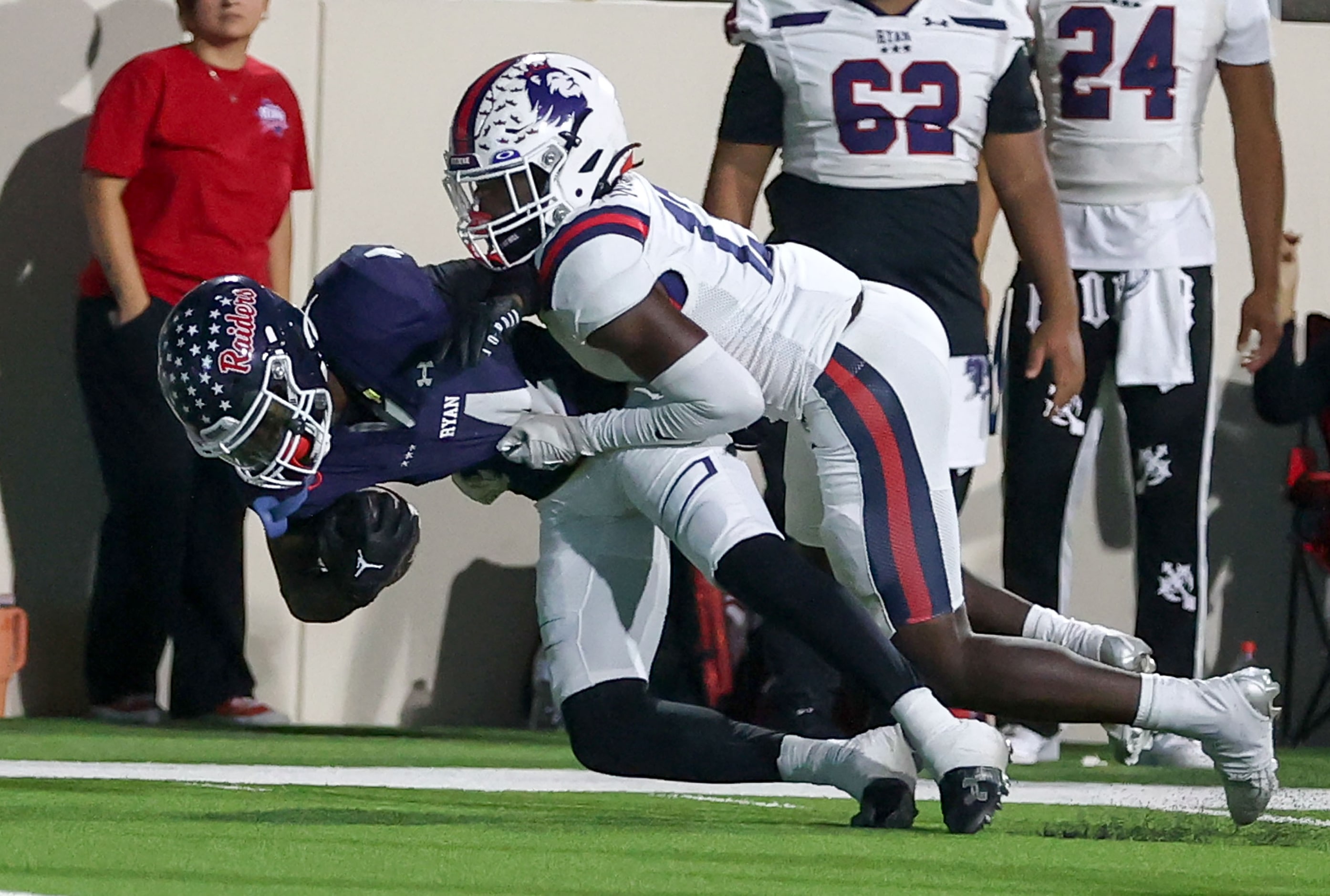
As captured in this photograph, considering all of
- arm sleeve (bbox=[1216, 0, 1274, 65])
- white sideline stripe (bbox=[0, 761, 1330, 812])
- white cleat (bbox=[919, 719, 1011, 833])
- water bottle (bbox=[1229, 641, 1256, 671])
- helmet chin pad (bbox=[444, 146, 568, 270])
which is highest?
arm sleeve (bbox=[1216, 0, 1274, 65])

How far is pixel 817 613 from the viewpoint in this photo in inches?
122

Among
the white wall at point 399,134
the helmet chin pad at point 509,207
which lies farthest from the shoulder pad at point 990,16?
the white wall at point 399,134

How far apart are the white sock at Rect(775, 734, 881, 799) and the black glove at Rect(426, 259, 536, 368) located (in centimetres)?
75

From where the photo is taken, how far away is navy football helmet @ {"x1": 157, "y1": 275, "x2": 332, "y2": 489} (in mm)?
3158

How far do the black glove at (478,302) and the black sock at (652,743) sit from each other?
55cm

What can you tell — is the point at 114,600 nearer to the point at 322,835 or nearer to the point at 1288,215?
the point at 322,835

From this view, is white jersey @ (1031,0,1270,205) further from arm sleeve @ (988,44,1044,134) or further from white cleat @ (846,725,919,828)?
white cleat @ (846,725,919,828)

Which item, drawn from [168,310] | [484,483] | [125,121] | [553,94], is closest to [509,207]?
[553,94]

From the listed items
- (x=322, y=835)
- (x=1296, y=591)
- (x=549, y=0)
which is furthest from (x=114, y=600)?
(x=1296, y=591)

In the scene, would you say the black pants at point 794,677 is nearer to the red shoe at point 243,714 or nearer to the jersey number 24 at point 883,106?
the jersey number 24 at point 883,106

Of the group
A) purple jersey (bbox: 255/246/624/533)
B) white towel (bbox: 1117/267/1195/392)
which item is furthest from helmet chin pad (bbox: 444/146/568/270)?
white towel (bbox: 1117/267/1195/392)

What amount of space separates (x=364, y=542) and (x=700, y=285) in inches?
24.3

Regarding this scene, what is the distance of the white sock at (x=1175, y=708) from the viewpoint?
10.5ft

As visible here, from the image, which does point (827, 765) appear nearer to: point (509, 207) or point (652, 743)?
point (652, 743)
